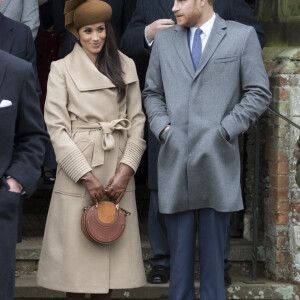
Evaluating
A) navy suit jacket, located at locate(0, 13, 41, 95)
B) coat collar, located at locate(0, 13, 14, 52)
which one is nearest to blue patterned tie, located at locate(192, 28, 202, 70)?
navy suit jacket, located at locate(0, 13, 41, 95)

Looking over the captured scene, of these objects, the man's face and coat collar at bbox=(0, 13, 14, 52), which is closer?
the man's face

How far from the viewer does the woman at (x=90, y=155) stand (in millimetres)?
5957

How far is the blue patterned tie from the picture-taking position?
590 centimetres

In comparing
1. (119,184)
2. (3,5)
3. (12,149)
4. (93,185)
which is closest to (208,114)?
(119,184)

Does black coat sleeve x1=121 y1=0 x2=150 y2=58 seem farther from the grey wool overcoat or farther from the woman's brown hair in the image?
the grey wool overcoat

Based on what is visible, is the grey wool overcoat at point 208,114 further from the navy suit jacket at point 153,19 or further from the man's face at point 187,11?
the navy suit jacket at point 153,19

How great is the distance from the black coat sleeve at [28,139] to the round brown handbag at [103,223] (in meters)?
1.45

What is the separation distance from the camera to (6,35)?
636 cm

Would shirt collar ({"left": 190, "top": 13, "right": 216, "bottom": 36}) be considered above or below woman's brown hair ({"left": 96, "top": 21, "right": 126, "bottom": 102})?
above

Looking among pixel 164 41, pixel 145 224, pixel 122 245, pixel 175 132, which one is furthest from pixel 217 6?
pixel 145 224

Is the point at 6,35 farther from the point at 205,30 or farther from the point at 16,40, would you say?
the point at 205,30

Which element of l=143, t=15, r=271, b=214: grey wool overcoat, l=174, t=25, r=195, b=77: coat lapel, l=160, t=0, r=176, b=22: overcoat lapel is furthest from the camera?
l=160, t=0, r=176, b=22: overcoat lapel

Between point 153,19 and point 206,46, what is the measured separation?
75 centimetres

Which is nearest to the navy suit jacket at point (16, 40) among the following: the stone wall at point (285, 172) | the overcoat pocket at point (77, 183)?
the overcoat pocket at point (77, 183)
